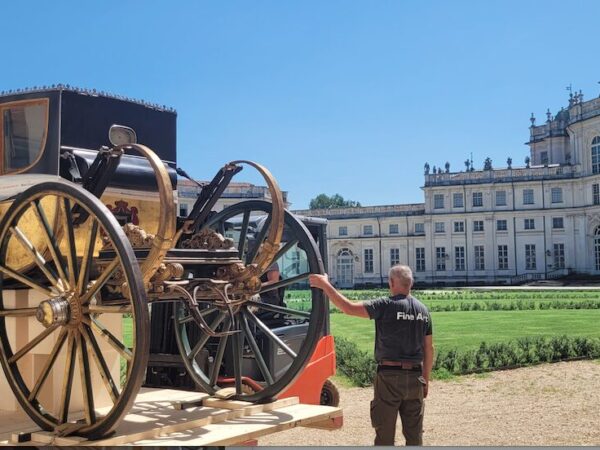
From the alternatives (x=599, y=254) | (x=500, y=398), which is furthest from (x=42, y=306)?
(x=599, y=254)

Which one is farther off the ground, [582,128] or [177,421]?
[582,128]

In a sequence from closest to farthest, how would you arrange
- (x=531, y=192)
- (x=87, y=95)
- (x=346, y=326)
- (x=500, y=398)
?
(x=87, y=95) → (x=500, y=398) → (x=346, y=326) → (x=531, y=192)

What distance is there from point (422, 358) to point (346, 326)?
1822 centimetres

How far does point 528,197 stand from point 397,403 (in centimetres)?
6514

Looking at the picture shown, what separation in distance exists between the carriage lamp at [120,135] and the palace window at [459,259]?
6451 cm

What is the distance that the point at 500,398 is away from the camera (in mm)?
11375

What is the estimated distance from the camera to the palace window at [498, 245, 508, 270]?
2596 inches

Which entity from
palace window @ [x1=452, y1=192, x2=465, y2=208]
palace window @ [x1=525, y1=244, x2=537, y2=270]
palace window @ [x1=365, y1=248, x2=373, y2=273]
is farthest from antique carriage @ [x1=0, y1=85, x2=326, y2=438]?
palace window @ [x1=452, y1=192, x2=465, y2=208]

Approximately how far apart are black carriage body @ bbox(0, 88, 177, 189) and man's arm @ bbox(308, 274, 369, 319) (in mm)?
1426

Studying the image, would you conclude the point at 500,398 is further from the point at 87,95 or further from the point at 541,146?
the point at 541,146

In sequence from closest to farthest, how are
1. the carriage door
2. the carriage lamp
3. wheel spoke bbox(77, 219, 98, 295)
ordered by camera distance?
wheel spoke bbox(77, 219, 98, 295)
the carriage lamp
the carriage door

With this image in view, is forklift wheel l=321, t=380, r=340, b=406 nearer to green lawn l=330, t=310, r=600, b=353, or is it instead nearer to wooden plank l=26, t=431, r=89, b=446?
wooden plank l=26, t=431, r=89, b=446

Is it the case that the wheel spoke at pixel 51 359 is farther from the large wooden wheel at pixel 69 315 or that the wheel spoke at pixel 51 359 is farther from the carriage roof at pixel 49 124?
the carriage roof at pixel 49 124

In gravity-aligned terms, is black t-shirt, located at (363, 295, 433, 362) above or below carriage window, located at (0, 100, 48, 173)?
below
